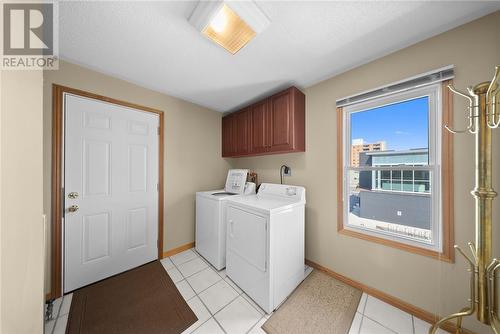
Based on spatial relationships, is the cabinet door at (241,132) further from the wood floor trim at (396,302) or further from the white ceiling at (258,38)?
the wood floor trim at (396,302)

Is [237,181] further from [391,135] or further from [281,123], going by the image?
[391,135]

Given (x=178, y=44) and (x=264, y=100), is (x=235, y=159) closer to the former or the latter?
(x=264, y=100)

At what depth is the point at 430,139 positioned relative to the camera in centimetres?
140

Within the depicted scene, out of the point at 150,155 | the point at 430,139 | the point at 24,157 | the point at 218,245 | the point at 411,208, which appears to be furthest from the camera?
the point at 150,155

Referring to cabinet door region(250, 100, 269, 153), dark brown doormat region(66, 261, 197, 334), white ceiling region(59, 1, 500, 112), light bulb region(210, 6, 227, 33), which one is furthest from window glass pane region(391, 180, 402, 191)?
dark brown doormat region(66, 261, 197, 334)

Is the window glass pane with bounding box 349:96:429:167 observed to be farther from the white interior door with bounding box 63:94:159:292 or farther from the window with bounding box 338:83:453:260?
the white interior door with bounding box 63:94:159:292

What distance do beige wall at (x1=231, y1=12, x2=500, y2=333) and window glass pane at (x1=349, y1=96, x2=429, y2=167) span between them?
0.65 ft

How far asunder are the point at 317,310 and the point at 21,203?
2084 mm

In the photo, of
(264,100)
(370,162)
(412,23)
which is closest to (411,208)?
(370,162)

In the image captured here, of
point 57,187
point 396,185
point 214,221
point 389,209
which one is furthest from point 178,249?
point 396,185

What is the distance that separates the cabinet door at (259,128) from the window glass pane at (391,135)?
1.01 metres

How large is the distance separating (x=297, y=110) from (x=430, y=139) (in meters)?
1.24

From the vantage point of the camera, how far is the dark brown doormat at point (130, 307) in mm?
1346

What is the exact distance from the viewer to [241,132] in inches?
105
